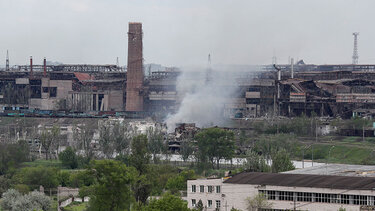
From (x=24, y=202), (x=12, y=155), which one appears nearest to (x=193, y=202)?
(x=24, y=202)

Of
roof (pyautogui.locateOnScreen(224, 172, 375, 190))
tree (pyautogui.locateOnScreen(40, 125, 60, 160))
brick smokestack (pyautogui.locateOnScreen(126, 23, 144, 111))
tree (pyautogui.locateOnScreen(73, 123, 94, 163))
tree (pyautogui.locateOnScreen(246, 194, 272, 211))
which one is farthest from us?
brick smokestack (pyautogui.locateOnScreen(126, 23, 144, 111))

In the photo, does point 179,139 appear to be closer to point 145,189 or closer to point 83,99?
point 83,99

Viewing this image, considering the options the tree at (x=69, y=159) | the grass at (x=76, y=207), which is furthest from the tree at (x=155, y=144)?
the grass at (x=76, y=207)

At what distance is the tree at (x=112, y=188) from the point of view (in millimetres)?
45562

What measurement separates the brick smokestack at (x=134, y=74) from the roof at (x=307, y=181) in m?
66.0

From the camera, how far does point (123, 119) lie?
103312 mm

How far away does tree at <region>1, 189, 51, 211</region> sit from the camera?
5200cm

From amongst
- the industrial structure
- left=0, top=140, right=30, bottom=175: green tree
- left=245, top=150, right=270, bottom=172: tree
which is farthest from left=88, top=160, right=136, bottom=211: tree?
the industrial structure

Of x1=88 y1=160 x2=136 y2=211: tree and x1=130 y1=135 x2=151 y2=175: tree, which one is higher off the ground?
x1=130 y1=135 x2=151 y2=175: tree

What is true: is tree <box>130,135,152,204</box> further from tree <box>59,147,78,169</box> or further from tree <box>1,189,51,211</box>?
tree <box>59,147,78,169</box>

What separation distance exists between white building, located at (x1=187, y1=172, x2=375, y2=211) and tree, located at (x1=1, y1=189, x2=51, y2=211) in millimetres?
10676

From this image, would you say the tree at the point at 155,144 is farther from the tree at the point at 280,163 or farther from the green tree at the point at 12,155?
the tree at the point at 280,163

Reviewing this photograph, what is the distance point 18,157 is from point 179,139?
67.8 ft

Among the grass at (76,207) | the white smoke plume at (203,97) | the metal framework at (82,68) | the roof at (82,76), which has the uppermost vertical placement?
the metal framework at (82,68)
